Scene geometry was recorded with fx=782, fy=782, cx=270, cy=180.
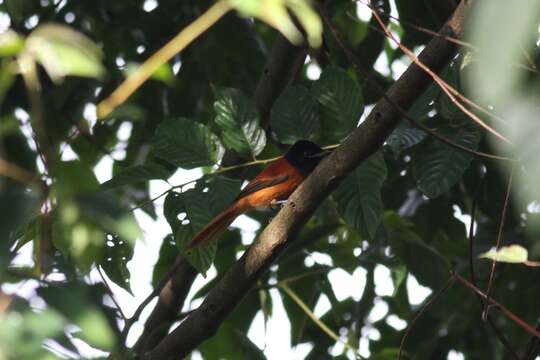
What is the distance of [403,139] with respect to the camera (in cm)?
330

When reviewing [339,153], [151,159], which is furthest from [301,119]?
[151,159]

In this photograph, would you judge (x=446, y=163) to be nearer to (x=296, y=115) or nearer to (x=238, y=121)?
(x=296, y=115)

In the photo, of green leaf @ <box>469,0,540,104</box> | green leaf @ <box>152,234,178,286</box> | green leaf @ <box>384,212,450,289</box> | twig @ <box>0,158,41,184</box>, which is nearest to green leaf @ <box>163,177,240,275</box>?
green leaf @ <box>152,234,178,286</box>

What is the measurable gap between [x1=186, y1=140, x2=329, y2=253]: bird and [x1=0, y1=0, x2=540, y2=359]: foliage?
0.13 metres

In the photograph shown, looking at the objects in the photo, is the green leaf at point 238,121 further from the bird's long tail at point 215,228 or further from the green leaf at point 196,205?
the bird's long tail at point 215,228

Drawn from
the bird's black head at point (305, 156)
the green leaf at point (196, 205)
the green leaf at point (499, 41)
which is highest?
the bird's black head at point (305, 156)

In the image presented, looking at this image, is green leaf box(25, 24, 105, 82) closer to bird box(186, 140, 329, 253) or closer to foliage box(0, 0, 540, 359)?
foliage box(0, 0, 540, 359)

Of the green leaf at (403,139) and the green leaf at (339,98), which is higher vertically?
the green leaf at (339,98)

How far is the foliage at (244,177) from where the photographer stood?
1452 millimetres

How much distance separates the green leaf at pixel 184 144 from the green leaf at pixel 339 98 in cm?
56

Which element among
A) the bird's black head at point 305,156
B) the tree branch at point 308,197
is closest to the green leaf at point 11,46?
the tree branch at point 308,197

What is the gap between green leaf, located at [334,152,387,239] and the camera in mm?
3414

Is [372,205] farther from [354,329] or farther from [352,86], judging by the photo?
[354,329]

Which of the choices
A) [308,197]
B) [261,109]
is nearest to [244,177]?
[261,109]
